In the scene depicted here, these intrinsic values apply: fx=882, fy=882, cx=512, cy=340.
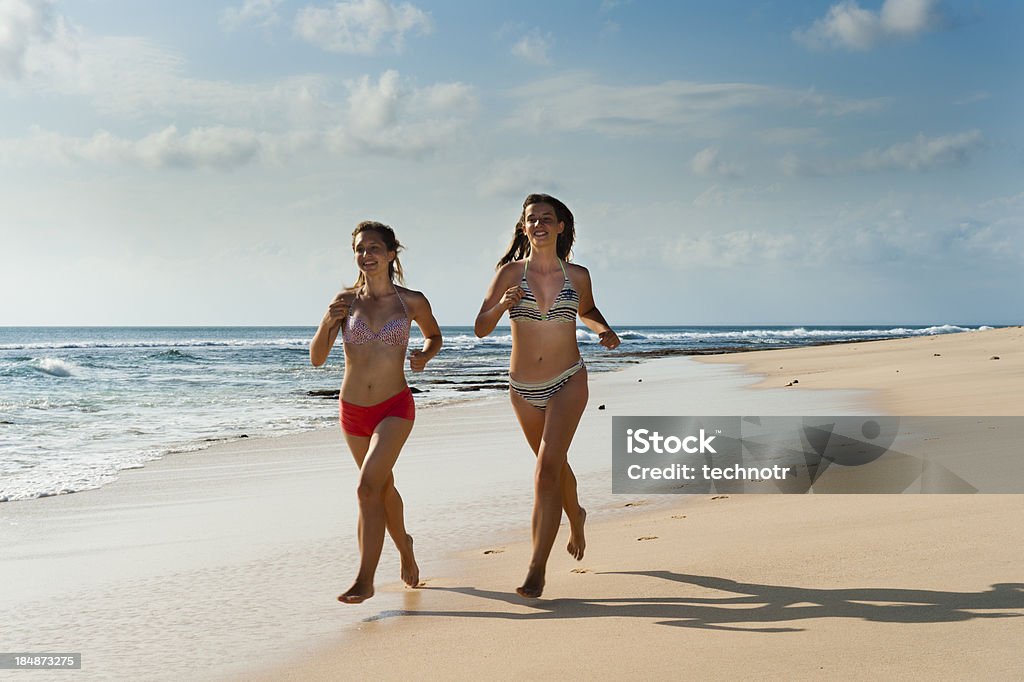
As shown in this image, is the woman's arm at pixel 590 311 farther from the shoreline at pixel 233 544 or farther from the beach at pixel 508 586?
the shoreline at pixel 233 544

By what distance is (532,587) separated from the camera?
4.62 metres

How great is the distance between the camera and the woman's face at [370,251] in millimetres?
5070

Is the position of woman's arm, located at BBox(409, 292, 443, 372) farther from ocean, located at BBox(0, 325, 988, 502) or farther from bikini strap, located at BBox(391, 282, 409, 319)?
ocean, located at BBox(0, 325, 988, 502)

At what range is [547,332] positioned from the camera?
16.9 feet

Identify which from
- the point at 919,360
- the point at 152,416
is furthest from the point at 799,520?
the point at 919,360

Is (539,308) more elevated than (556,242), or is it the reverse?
(556,242)

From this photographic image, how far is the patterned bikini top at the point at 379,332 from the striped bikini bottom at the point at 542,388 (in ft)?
2.29

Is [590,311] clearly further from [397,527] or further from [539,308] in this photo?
[397,527]

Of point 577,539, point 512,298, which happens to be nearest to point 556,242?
point 512,298

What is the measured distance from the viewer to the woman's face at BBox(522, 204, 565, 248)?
5227 mm

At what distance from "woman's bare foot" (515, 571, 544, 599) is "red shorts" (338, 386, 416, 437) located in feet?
3.60

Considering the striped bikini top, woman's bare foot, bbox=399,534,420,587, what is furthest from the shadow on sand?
the striped bikini top

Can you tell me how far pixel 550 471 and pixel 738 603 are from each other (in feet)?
3.90

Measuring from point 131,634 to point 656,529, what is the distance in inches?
138
